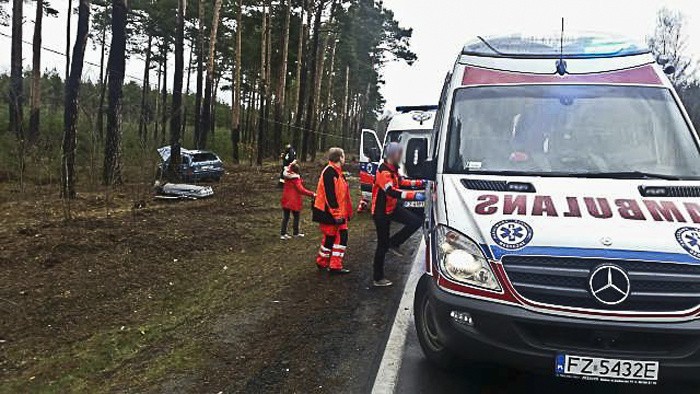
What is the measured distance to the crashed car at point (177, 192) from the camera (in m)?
15.5

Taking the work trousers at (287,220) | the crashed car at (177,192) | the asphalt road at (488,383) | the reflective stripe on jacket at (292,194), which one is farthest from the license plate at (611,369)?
the crashed car at (177,192)

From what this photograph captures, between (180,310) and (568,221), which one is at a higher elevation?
(568,221)

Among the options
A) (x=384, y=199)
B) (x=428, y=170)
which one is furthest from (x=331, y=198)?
(x=428, y=170)

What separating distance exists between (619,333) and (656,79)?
7.40ft

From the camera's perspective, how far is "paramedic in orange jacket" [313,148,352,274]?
23.6 ft

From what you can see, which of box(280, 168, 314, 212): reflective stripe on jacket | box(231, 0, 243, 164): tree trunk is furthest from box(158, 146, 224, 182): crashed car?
box(280, 168, 314, 212): reflective stripe on jacket

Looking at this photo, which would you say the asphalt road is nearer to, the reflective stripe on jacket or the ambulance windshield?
the ambulance windshield

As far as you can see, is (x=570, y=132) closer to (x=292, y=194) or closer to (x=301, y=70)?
(x=292, y=194)

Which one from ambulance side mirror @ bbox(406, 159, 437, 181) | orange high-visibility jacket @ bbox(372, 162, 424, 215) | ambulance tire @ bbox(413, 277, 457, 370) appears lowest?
ambulance tire @ bbox(413, 277, 457, 370)

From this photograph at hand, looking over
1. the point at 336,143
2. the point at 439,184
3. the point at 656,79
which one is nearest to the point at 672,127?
the point at 656,79

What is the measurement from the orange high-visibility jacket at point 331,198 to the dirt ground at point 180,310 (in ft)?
2.51

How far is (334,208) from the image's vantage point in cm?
717

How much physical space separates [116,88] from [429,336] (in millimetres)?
14336

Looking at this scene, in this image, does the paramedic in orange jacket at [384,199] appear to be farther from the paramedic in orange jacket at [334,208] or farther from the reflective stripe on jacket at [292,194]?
the reflective stripe on jacket at [292,194]
